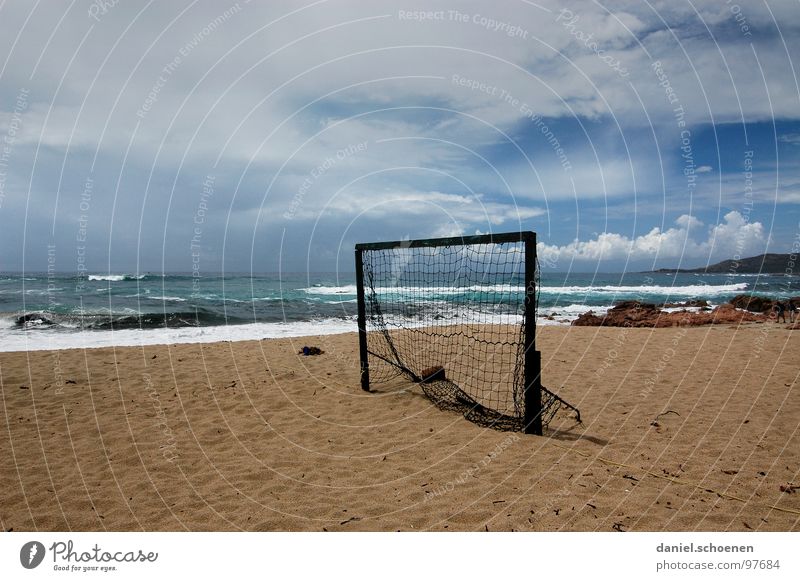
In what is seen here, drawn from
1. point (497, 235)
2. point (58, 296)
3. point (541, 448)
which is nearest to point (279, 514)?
point (541, 448)

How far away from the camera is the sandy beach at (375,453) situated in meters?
3.64

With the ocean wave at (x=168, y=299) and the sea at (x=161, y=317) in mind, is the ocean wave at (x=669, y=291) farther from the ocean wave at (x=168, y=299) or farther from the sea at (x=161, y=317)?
the ocean wave at (x=168, y=299)

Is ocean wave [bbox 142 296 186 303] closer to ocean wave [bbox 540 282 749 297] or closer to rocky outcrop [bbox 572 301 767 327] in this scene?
rocky outcrop [bbox 572 301 767 327]

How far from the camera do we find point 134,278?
41125mm

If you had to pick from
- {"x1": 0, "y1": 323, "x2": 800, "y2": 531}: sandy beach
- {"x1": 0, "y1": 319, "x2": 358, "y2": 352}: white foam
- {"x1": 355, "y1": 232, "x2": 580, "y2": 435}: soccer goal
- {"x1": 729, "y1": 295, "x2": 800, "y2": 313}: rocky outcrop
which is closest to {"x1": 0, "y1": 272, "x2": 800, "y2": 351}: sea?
{"x1": 0, "y1": 319, "x2": 358, "y2": 352}: white foam

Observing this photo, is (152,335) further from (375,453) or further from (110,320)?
(375,453)

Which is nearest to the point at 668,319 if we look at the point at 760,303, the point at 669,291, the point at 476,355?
the point at 760,303

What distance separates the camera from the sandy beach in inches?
143
